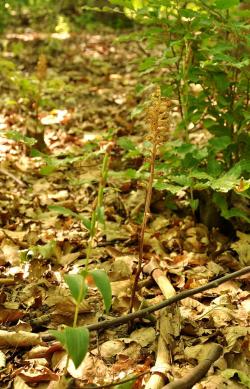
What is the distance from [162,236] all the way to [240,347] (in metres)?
1.03

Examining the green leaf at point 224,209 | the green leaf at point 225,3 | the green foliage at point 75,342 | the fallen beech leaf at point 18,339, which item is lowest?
the fallen beech leaf at point 18,339

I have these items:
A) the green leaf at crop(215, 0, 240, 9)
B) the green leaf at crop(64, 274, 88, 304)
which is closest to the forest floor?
the green leaf at crop(64, 274, 88, 304)

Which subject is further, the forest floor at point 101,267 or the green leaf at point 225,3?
the green leaf at point 225,3

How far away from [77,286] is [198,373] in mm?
583

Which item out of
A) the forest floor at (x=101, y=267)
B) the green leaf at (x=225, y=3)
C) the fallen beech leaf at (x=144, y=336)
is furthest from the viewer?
the green leaf at (x=225, y=3)

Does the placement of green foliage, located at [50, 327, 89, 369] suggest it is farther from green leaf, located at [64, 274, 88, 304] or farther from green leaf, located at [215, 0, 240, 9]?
green leaf, located at [215, 0, 240, 9]

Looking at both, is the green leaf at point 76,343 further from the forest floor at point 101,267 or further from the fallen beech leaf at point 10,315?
the fallen beech leaf at point 10,315

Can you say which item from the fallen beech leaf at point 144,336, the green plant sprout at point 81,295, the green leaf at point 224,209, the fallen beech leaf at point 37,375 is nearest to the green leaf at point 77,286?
the green plant sprout at point 81,295

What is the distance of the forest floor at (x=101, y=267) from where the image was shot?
1.79m

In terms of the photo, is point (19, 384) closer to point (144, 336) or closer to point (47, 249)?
point (144, 336)

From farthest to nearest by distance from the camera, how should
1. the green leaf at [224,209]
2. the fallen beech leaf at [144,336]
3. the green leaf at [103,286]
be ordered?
the green leaf at [224,209]
the fallen beech leaf at [144,336]
the green leaf at [103,286]

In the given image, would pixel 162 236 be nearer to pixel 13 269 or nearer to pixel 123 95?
pixel 13 269

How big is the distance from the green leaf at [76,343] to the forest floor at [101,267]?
11cm

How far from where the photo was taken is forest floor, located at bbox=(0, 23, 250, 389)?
179 centimetres
